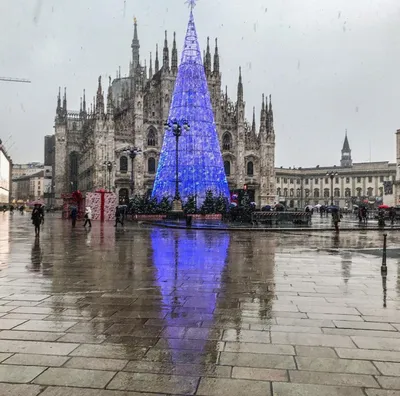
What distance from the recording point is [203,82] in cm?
4391

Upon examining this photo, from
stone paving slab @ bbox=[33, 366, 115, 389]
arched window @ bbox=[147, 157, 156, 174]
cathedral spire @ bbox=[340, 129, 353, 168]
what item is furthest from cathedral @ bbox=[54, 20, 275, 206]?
cathedral spire @ bbox=[340, 129, 353, 168]

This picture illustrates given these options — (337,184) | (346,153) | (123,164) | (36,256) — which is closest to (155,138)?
(123,164)

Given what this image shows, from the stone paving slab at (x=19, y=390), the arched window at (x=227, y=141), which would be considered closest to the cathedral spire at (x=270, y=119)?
the arched window at (x=227, y=141)

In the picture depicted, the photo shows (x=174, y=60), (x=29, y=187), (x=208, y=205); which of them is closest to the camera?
(x=208, y=205)

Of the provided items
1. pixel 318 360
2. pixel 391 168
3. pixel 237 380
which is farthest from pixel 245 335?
pixel 391 168

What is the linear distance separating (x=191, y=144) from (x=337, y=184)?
8044 centimetres

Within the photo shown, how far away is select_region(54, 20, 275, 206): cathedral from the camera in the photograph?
5953 cm

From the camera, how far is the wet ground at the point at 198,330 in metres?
3.63

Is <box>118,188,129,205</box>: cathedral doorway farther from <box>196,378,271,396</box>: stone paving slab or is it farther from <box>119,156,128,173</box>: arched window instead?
<box>196,378,271,396</box>: stone paving slab

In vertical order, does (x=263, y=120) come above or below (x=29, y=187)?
above

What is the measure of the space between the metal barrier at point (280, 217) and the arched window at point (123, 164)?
3419cm

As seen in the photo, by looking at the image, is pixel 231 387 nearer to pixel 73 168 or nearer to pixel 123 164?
pixel 123 164

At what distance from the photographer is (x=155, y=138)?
204ft

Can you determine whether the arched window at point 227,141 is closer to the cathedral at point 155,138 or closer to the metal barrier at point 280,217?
the cathedral at point 155,138
